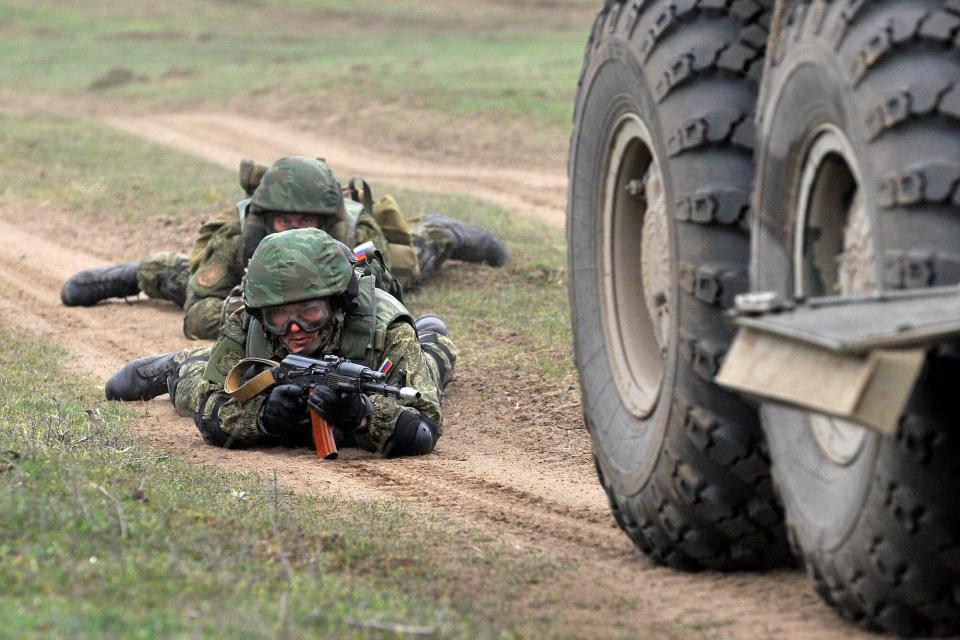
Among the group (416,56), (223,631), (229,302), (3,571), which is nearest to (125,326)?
(229,302)

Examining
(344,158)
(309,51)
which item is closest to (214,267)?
(344,158)

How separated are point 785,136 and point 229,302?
5815mm

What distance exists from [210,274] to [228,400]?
3106mm

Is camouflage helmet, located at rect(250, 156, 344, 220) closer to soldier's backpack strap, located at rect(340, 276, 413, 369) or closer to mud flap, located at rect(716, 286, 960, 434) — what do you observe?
soldier's backpack strap, located at rect(340, 276, 413, 369)

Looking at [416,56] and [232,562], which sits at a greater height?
[416,56]

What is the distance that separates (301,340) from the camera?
715 cm

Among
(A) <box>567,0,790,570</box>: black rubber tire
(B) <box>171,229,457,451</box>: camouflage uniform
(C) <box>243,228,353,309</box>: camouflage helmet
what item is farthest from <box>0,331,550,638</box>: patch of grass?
(C) <box>243,228,353,309</box>: camouflage helmet

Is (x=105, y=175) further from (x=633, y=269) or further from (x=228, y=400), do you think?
(x=633, y=269)

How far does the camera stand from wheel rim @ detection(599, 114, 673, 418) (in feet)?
14.6

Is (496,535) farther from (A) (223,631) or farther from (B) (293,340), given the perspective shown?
(B) (293,340)

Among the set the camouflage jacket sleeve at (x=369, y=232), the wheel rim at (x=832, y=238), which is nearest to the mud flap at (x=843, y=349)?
the wheel rim at (x=832, y=238)

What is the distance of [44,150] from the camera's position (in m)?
20.0

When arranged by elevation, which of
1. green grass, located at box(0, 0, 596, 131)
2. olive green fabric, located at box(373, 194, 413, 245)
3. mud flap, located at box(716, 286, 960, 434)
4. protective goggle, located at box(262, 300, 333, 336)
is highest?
green grass, located at box(0, 0, 596, 131)

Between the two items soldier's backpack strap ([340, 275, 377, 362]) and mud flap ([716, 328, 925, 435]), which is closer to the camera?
mud flap ([716, 328, 925, 435])
